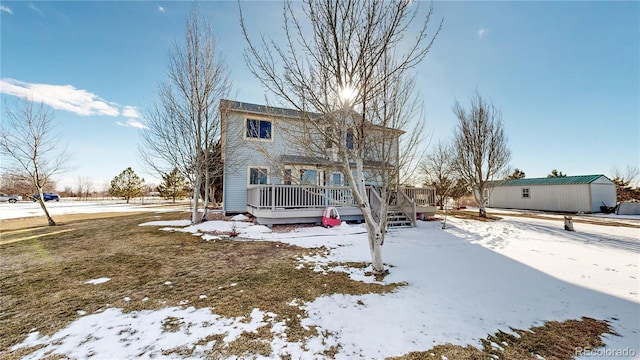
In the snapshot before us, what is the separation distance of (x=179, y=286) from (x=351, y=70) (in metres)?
5.10

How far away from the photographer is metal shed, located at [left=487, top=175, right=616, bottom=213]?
66.0ft

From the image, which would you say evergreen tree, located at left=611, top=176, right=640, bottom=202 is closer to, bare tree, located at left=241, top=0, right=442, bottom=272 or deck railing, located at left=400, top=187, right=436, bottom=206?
deck railing, located at left=400, top=187, right=436, bottom=206

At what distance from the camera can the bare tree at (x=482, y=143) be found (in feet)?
51.5

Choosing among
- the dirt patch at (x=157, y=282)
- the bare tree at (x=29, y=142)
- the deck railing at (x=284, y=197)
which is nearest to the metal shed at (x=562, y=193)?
the deck railing at (x=284, y=197)

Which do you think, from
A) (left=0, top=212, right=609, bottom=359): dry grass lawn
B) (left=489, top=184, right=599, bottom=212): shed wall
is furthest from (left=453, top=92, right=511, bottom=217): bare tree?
(left=0, top=212, right=609, bottom=359): dry grass lawn

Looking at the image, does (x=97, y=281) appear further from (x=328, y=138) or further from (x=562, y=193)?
(x=562, y=193)

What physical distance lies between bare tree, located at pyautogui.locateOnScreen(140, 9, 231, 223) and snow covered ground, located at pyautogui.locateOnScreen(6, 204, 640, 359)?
8662mm

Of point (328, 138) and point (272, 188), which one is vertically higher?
point (328, 138)

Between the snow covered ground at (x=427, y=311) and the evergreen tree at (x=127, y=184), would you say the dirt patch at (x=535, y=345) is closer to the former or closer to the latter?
the snow covered ground at (x=427, y=311)

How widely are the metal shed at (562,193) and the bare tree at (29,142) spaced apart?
28167 millimetres

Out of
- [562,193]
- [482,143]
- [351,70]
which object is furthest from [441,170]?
[351,70]

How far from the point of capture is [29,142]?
11500 millimetres

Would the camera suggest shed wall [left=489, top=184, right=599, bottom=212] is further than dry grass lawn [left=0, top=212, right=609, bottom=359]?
Yes

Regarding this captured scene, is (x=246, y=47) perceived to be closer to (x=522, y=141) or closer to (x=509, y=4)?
(x=509, y=4)
